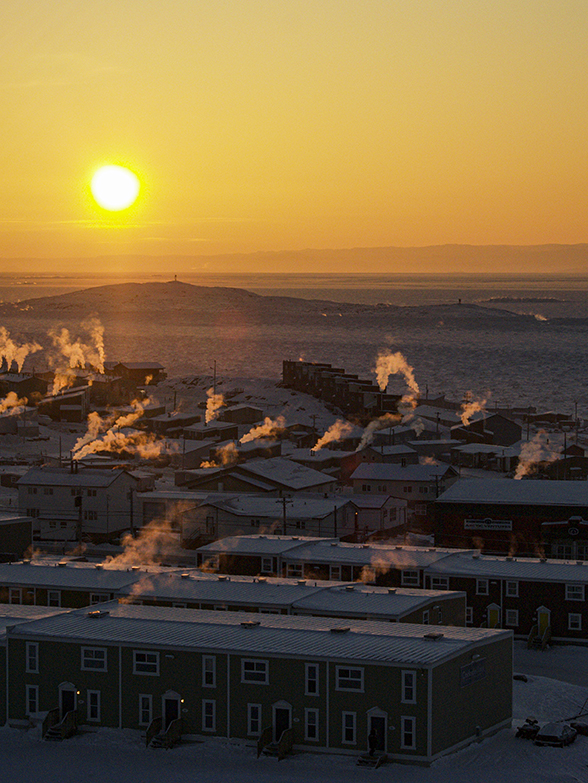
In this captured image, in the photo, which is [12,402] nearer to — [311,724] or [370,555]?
[370,555]

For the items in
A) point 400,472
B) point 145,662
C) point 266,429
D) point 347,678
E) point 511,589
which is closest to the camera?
point 347,678

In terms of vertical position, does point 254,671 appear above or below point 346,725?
above

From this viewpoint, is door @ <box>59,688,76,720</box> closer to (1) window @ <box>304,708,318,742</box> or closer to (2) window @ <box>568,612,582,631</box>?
(1) window @ <box>304,708,318,742</box>

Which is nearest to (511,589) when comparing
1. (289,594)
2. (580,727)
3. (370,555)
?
(370,555)

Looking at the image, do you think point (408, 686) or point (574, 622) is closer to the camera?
point (408, 686)

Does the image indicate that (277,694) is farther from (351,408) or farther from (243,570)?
(351,408)

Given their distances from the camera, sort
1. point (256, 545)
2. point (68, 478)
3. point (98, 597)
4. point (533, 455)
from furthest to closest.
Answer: point (533, 455) < point (68, 478) < point (256, 545) < point (98, 597)

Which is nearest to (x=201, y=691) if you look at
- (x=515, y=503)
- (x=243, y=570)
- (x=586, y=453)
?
(x=243, y=570)

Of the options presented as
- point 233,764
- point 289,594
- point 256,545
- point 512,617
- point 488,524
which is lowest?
point 512,617
